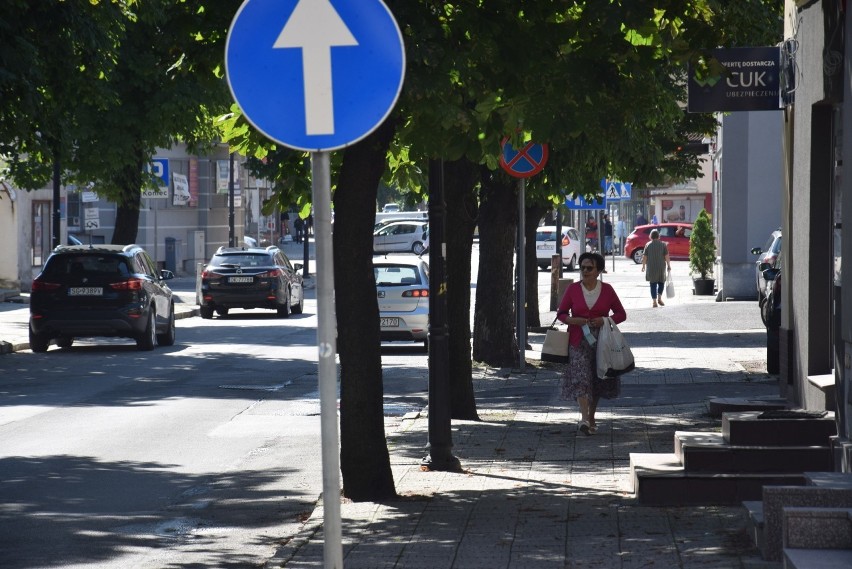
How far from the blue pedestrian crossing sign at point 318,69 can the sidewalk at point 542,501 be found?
3.03 m

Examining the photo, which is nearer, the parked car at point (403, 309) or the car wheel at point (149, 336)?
the parked car at point (403, 309)

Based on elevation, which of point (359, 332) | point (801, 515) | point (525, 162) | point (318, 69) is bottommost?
point (801, 515)

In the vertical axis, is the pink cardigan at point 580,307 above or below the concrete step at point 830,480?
above

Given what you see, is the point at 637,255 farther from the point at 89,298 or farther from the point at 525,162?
the point at 525,162

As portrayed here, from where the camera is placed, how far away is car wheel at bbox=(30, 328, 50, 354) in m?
24.2

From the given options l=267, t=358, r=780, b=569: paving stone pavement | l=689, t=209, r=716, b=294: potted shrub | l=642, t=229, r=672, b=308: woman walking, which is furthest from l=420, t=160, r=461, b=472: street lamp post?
l=689, t=209, r=716, b=294: potted shrub

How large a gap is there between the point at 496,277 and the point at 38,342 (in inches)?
309

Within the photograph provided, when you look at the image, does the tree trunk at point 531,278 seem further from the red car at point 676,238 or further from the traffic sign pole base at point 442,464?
the red car at point 676,238

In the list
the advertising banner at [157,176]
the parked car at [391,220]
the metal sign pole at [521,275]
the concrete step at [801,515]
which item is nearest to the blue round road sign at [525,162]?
the metal sign pole at [521,275]

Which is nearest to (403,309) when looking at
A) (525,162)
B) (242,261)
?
(525,162)

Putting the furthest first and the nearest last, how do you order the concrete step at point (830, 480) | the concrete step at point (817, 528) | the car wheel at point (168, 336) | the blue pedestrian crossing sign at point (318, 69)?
the car wheel at point (168, 336), the concrete step at point (830, 480), the concrete step at point (817, 528), the blue pedestrian crossing sign at point (318, 69)

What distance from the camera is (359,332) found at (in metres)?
9.88

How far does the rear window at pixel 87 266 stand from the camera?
79.3 feet

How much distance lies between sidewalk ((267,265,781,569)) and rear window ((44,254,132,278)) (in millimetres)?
7965
